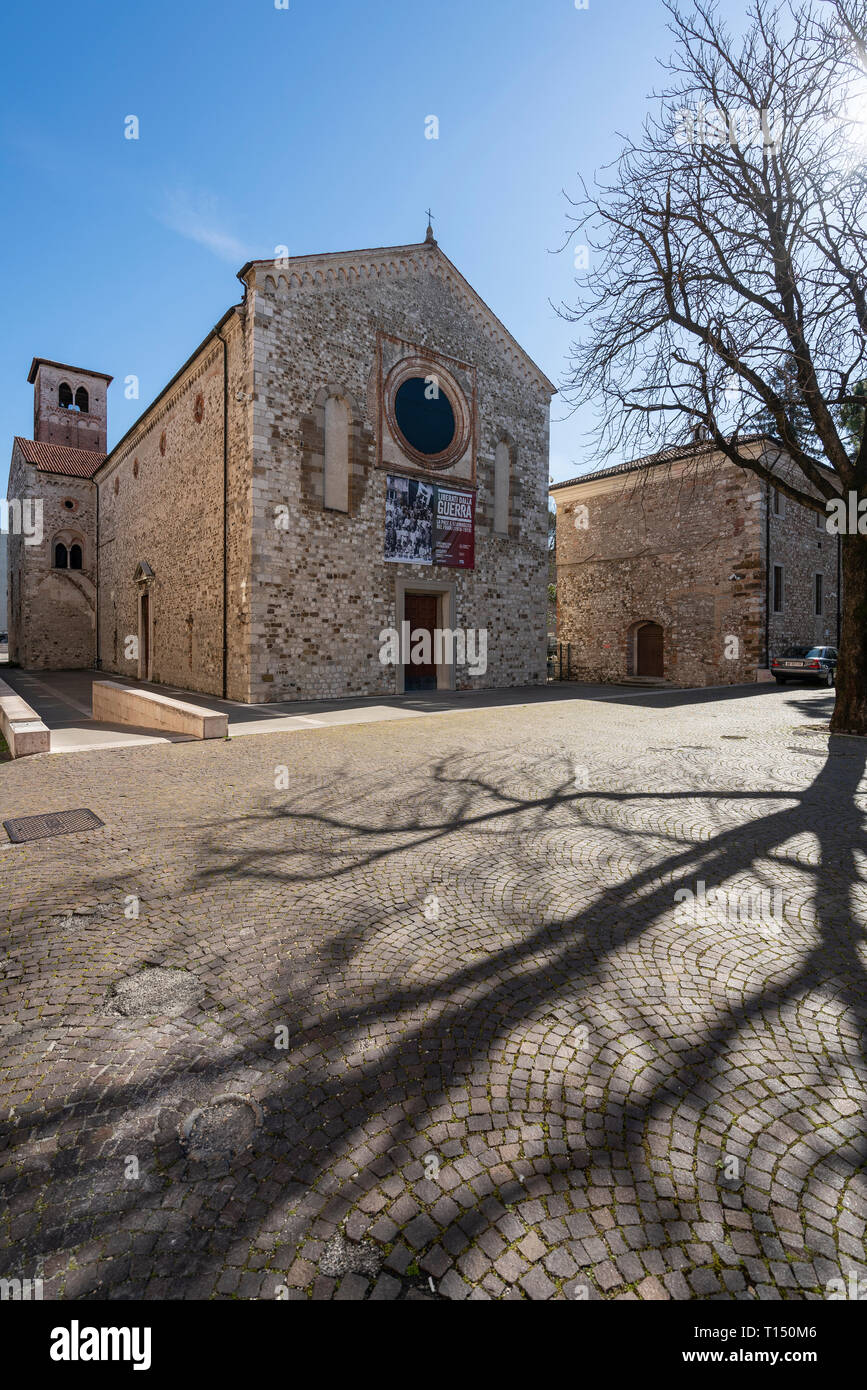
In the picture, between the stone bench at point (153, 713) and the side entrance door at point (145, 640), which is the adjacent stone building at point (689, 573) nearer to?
the stone bench at point (153, 713)

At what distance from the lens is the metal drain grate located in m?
5.35

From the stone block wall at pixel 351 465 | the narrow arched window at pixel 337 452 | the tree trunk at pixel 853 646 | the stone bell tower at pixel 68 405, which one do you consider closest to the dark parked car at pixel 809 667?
the stone block wall at pixel 351 465

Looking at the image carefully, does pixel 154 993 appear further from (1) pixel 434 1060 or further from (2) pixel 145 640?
(2) pixel 145 640

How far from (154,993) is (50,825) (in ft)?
11.1

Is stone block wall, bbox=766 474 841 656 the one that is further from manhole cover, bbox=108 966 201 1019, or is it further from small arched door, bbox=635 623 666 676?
manhole cover, bbox=108 966 201 1019

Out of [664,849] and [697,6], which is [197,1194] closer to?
[664,849]

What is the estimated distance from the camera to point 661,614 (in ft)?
87.0

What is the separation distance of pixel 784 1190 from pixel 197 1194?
6.07 feet

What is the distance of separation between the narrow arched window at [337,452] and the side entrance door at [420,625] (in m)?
3.73

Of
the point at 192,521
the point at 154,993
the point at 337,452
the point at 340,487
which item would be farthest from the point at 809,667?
the point at 154,993

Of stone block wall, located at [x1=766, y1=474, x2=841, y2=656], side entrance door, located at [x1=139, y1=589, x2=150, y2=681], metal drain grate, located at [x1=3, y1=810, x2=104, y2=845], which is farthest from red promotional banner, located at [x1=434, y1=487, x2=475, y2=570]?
metal drain grate, located at [x1=3, y1=810, x2=104, y2=845]

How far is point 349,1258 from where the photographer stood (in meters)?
1.71
